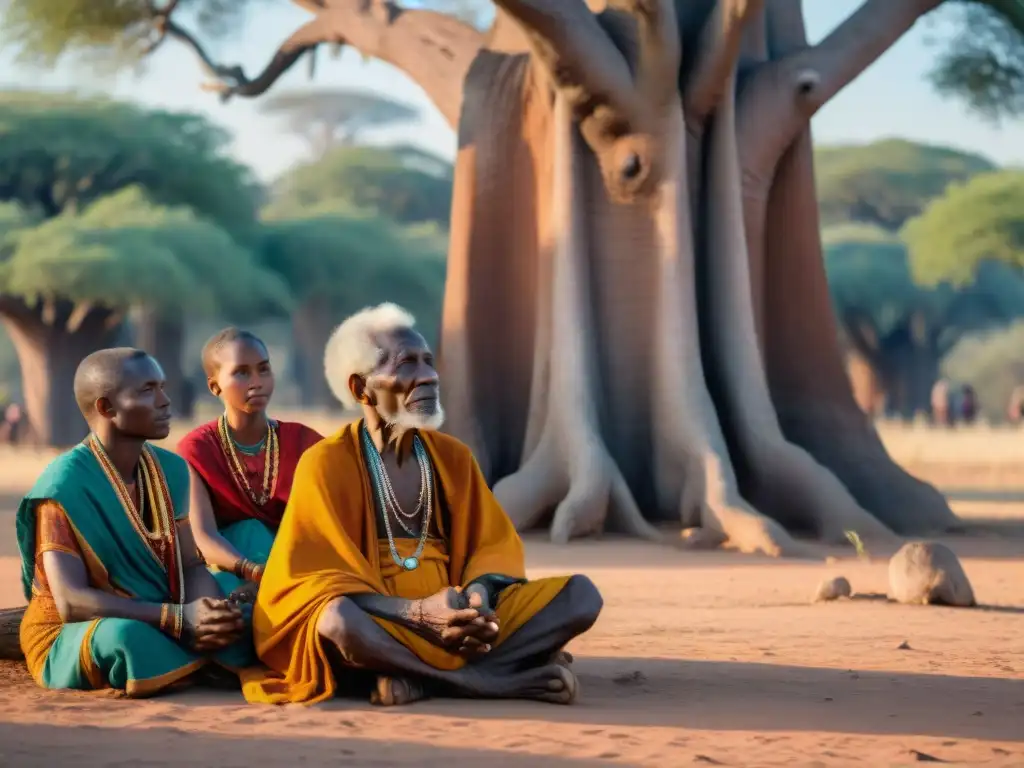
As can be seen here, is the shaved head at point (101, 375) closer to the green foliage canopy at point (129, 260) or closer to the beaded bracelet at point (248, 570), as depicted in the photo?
the beaded bracelet at point (248, 570)

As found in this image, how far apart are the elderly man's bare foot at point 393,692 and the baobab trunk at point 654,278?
5433mm

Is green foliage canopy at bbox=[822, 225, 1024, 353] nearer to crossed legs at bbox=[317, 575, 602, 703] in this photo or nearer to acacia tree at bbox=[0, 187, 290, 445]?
acacia tree at bbox=[0, 187, 290, 445]

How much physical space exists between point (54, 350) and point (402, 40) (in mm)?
14433

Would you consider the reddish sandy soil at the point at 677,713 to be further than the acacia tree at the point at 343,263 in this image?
No

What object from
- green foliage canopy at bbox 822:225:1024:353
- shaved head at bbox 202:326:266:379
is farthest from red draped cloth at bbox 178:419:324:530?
green foliage canopy at bbox 822:225:1024:353

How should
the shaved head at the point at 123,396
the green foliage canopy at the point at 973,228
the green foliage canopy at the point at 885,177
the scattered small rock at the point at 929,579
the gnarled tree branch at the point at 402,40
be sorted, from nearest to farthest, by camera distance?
the shaved head at the point at 123,396 < the scattered small rock at the point at 929,579 < the gnarled tree branch at the point at 402,40 < the green foliage canopy at the point at 973,228 < the green foliage canopy at the point at 885,177

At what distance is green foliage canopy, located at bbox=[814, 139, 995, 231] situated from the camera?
44.3 meters

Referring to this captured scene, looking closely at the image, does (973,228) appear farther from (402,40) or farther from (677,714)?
(677,714)

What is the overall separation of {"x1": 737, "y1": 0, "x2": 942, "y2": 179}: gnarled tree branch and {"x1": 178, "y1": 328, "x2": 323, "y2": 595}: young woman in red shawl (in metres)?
6.89

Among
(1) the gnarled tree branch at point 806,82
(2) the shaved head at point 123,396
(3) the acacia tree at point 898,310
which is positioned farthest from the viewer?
(3) the acacia tree at point 898,310

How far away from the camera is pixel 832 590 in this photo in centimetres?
792

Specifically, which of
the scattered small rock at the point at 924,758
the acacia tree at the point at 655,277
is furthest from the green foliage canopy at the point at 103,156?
the scattered small rock at the point at 924,758

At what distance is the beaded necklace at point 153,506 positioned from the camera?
17.9 ft

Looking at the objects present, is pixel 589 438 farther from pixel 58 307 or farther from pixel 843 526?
pixel 58 307
